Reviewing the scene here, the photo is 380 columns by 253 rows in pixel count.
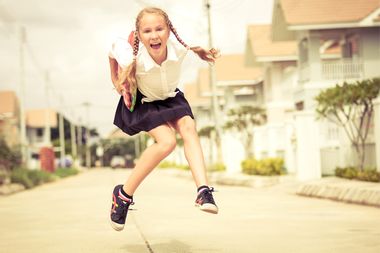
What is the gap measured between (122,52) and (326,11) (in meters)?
25.0

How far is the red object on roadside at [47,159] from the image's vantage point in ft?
149

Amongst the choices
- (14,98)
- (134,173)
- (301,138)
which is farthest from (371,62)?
(14,98)

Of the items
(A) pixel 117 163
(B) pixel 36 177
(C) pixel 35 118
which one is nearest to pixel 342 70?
(B) pixel 36 177

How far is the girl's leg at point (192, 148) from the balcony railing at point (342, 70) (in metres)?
24.8

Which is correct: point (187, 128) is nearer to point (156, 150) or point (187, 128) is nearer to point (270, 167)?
point (156, 150)

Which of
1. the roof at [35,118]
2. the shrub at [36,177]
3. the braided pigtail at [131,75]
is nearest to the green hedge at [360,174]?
the braided pigtail at [131,75]

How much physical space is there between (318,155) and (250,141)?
13.9 m

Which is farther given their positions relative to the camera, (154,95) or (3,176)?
(3,176)

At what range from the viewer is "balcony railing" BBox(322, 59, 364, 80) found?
29.5 m

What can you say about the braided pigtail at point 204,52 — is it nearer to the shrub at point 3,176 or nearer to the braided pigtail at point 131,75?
the braided pigtail at point 131,75

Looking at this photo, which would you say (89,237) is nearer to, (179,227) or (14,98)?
(179,227)

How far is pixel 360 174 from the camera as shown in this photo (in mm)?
13930

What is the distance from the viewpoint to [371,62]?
96.5 ft

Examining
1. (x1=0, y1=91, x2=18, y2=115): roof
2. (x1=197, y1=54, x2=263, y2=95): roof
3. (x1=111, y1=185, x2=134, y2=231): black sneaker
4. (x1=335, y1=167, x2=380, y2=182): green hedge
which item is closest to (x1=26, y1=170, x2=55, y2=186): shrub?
(x1=335, y1=167, x2=380, y2=182): green hedge
